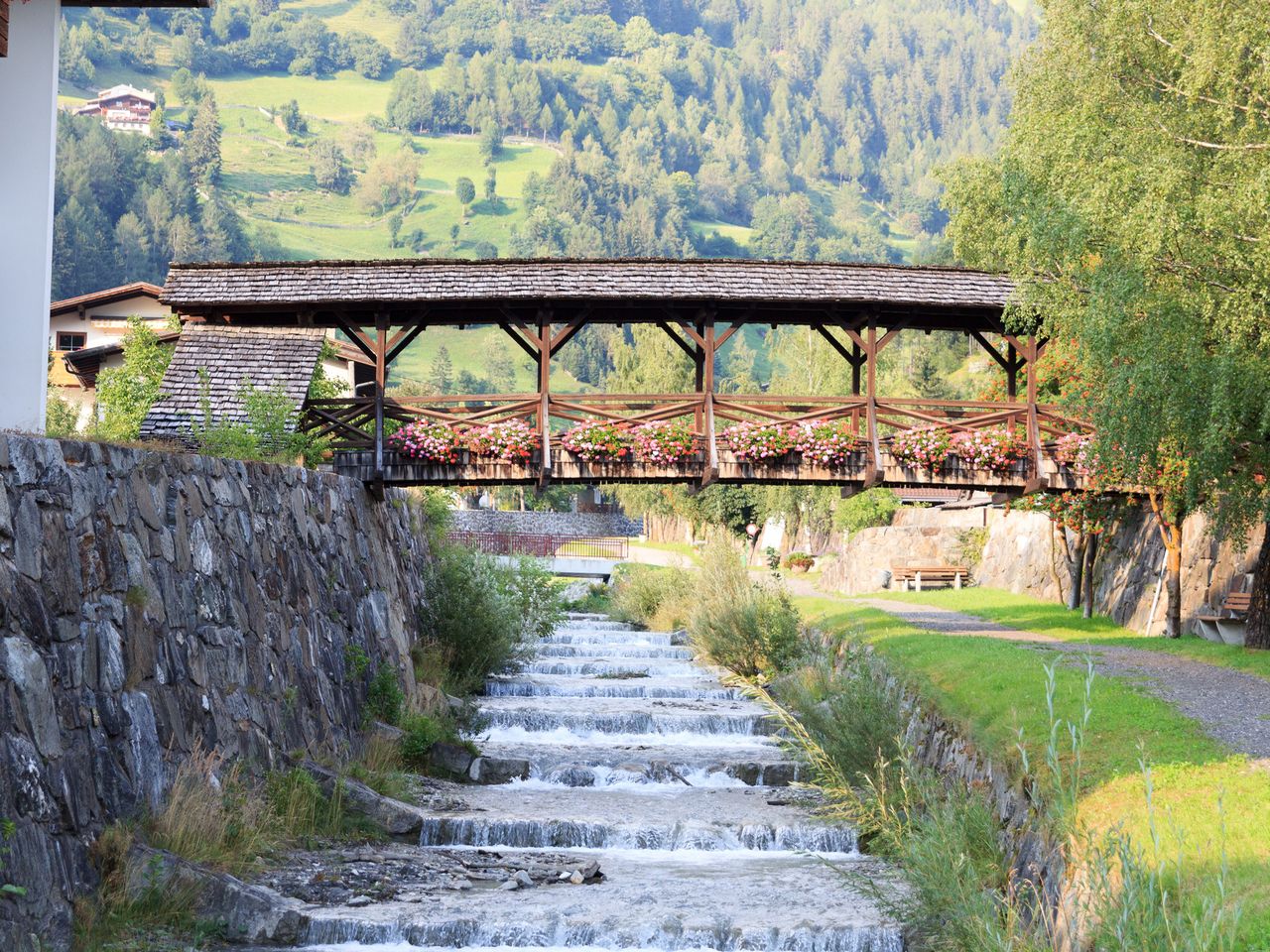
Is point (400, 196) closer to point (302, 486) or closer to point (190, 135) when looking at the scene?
point (190, 135)

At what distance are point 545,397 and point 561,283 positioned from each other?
154cm

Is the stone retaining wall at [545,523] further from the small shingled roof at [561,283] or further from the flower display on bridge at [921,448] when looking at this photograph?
the flower display on bridge at [921,448]

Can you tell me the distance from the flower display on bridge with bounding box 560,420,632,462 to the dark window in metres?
29.9

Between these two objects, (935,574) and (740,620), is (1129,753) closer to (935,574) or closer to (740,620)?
(740,620)

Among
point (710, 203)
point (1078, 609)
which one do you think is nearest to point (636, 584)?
point (1078, 609)

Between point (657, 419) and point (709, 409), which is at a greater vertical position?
point (709, 409)

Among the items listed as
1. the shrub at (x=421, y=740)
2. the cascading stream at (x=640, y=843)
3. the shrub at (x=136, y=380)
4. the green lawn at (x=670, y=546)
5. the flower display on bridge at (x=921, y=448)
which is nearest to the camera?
the cascading stream at (x=640, y=843)

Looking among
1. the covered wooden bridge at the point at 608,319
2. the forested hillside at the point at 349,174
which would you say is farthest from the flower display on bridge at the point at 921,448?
the forested hillside at the point at 349,174

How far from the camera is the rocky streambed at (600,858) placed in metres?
10.8

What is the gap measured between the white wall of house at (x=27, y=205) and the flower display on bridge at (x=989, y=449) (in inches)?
470

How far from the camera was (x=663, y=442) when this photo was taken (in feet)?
62.6

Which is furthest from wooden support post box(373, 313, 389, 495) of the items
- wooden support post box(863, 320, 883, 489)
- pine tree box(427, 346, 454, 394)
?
pine tree box(427, 346, 454, 394)

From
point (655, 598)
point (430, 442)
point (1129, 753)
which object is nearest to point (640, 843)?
point (1129, 753)

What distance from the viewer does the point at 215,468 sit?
13195 millimetres
